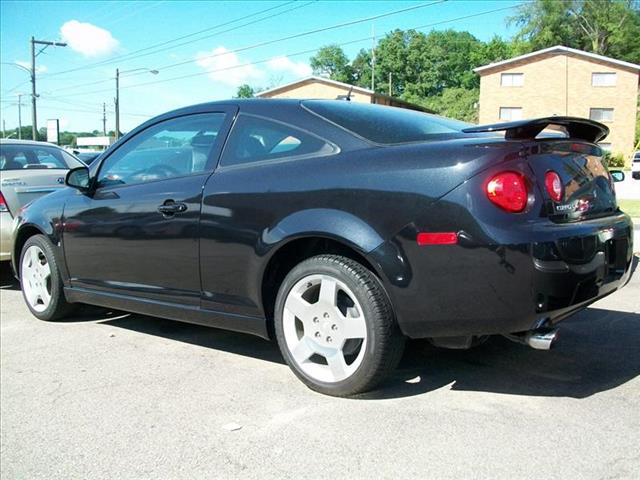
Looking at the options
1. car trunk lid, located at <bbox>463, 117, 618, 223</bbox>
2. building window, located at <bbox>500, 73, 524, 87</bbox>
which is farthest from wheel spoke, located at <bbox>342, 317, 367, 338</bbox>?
building window, located at <bbox>500, 73, 524, 87</bbox>

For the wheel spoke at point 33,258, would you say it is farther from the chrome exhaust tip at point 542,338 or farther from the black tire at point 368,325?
the chrome exhaust tip at point 542,338

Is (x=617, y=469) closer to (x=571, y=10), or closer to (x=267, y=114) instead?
(x=267, y=114)

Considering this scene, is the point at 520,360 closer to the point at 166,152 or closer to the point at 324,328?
the point at 324,328

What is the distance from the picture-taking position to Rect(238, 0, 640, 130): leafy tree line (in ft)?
211

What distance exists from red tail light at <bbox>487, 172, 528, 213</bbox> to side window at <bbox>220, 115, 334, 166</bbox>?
91 cm

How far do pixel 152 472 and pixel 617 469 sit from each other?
6.14 feet

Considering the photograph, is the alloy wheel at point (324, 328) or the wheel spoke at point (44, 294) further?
the wheel spoke at point (44, 294)

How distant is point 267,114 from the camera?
3.59m

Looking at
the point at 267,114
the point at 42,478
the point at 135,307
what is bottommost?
the point at 42,478

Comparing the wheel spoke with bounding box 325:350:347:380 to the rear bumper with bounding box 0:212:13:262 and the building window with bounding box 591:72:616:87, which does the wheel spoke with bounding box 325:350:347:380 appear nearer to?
the rear bumper with bounding box 0:212:13:262

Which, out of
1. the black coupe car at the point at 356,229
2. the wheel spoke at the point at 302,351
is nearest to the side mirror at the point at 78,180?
the black coupe car at the point at 356,229

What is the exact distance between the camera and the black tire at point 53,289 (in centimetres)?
481

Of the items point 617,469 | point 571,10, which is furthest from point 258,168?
point 571,10

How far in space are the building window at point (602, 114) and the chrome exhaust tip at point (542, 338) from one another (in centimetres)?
4521
